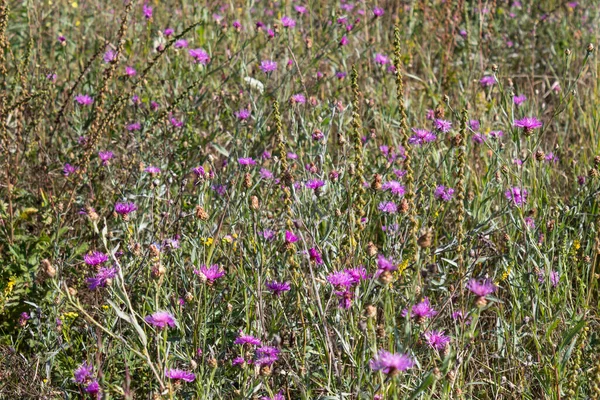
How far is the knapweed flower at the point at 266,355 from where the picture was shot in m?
1.69

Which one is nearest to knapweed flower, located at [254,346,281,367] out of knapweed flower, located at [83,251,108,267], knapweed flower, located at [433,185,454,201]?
knapweed flower, located at [83,251,108,267]

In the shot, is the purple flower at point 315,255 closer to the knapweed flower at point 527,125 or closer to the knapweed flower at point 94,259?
the knapweed flower at point 94,259

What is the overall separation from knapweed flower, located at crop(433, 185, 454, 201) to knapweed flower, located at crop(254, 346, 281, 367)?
0.91 m

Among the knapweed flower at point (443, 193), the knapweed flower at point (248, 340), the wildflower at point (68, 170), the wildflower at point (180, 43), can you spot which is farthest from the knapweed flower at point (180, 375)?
the wildflower at point (180, 43)

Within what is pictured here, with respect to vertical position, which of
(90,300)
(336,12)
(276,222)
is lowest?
(90,300)

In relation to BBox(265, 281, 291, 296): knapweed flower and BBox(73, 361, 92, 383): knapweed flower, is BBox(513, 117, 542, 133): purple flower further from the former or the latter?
BBox(73, 361, 92, 383): knapweed flower

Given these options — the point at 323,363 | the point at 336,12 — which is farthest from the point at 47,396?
the point at 336,12

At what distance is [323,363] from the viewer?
1.88 m

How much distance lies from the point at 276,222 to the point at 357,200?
0.73 meters

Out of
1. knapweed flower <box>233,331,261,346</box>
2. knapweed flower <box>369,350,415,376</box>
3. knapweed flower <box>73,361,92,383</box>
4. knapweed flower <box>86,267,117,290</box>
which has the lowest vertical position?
knapweed flower <box>73,361,92,383</box>

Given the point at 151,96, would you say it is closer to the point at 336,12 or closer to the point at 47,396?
the point at 336,12

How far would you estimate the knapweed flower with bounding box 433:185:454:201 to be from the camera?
7.95ft

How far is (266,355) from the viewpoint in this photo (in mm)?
1768

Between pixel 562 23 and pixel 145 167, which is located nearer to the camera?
pixel 145 167
